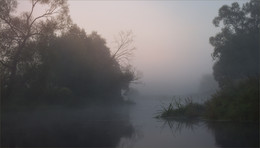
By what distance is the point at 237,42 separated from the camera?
49375 mm

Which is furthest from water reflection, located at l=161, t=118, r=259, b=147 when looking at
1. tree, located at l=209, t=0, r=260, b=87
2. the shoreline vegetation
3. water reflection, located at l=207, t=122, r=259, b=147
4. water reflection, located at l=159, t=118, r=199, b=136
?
tree, located at l=209, t=0, r=260, b=87

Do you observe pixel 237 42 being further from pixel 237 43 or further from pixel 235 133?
pixel 235 133

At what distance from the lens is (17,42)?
88.3 feet

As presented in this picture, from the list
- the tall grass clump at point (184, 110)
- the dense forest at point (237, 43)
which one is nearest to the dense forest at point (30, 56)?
the tall grass clump at point (184, 110)

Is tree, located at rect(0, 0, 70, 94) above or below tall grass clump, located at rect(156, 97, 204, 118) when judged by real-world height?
above

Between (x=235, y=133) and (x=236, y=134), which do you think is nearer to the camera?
(x=236, y=134)

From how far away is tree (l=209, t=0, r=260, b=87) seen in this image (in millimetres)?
49438

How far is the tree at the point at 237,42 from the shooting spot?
4944 cm

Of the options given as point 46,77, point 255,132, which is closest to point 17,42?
point 46,77

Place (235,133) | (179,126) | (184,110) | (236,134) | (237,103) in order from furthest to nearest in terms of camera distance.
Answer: (184,110), (237,103), (179,126), (235,133), (236,134)

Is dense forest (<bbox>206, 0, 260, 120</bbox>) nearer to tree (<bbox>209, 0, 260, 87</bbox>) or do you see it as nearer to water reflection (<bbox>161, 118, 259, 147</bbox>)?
tree (<bbox>209, 0, 260, 87</bbox>)

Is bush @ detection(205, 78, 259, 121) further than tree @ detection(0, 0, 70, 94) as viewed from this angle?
No

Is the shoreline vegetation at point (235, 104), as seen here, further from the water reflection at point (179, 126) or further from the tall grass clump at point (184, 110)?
the water reflection at point (179, 126)

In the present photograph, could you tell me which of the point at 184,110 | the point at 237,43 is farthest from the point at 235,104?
the point at 237,43
